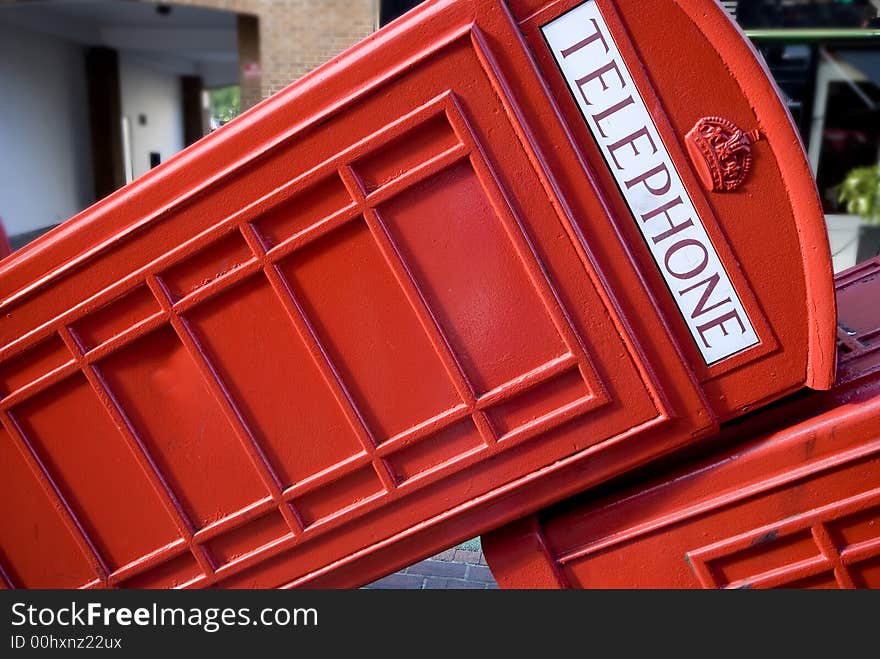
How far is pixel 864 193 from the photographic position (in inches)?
356

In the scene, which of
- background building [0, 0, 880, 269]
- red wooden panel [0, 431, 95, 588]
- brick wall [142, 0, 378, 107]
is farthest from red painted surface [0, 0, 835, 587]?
brick wall [142, 0, 378, 107]

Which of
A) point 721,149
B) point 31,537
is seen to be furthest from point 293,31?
point 721,149

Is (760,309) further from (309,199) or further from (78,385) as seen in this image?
(78,385)

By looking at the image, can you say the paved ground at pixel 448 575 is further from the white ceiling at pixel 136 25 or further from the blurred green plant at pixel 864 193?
the white ceiling at pixel 136 25

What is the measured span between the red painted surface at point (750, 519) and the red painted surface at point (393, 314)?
0.58 ft

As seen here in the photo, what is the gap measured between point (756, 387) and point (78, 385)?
7.97 feet

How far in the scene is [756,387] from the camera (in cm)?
263

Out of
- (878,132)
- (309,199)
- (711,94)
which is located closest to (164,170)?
(309,199)

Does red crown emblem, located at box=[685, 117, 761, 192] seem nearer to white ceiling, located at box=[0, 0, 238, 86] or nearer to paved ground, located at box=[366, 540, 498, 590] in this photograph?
paved ground, located at box=[366, 540, 498, 590]

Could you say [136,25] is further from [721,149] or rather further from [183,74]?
[721,149]

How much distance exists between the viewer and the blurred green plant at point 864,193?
8977mm

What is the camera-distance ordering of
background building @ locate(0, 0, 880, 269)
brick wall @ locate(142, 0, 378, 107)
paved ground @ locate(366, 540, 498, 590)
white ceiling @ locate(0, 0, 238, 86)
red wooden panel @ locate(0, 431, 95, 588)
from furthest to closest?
white ceiling @ locate(0, 0, 238, 86), brick wall @ locate(142, 0, 378, 107), background building @ locate(0, 0, 880, 269), paved ground @ locate(366, 540, 498, 590), red wooden panel @ locate(0, 431, 95, 588)

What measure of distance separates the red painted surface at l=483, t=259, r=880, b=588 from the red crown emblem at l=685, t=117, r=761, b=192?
35.1 inches

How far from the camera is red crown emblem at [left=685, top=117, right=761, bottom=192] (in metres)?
2.46
